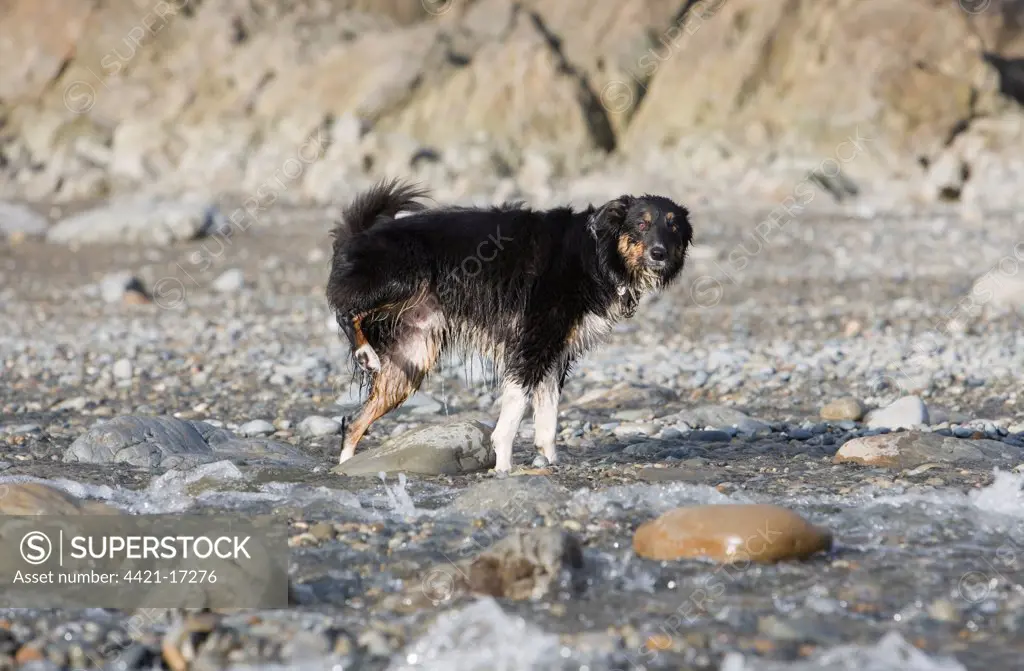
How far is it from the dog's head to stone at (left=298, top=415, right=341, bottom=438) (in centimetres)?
258

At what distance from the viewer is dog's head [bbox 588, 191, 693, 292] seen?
704cm

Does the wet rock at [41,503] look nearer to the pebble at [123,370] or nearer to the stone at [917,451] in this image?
the stone at [917,451]

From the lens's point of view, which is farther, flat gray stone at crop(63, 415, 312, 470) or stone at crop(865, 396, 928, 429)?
stone at crop(865, 396, 928, 429)

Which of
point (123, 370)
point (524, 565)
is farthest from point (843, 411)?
point (123, 370)

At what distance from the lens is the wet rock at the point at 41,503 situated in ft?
18.3

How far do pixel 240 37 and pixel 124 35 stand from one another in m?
5.24

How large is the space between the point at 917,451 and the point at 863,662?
9.91 ft

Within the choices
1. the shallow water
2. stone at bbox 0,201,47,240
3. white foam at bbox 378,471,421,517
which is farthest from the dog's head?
stone at bbox 0,201,47,240

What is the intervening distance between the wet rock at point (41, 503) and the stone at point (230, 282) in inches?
398

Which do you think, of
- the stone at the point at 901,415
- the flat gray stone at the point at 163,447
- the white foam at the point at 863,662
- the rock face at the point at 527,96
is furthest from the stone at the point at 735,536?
the rock face at the point at 527,96

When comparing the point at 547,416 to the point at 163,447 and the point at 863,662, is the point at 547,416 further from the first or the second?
the point at 863,662

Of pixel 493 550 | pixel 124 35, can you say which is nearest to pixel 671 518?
pixel 493 550

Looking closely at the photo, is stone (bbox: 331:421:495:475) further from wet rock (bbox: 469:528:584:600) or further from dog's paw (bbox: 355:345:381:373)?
wet rock (bbox: 469:528:584:600)

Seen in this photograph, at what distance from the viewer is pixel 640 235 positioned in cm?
707
